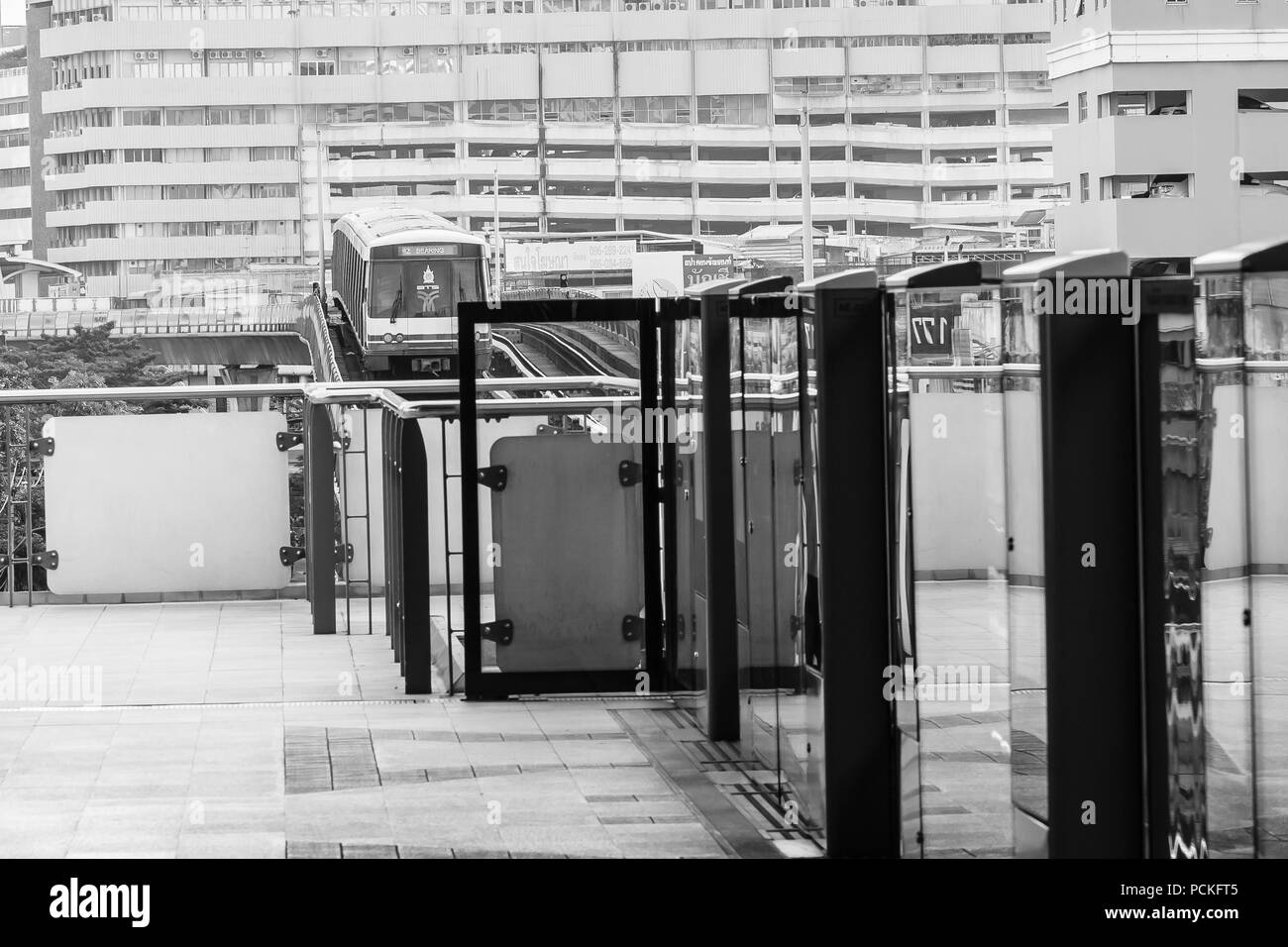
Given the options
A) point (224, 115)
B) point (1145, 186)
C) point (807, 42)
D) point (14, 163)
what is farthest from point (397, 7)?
point (1145, 186)

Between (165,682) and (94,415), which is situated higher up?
(94,415)

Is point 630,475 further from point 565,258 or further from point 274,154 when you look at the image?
point 274,154

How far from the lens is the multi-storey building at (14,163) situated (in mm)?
118438

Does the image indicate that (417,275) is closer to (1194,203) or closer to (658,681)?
(658,681)

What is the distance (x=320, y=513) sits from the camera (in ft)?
31.1

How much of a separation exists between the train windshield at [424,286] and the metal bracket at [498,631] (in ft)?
79.3

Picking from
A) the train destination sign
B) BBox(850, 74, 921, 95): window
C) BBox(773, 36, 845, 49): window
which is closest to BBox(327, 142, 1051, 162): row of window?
BBox(850, 74, 921, 95): window

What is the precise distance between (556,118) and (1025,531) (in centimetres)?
9752

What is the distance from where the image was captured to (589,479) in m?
7.27

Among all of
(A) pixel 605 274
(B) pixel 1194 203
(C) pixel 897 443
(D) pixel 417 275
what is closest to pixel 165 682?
(C) pixel 897 443

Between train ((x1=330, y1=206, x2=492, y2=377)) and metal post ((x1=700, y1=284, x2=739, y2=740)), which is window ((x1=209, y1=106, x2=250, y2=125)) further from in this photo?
metal post ((x1=700, y1=284, x2=739, y2=740))

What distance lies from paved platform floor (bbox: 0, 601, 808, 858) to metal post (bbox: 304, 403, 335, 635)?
595 mm

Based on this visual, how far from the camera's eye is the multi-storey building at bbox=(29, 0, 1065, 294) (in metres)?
99.2
